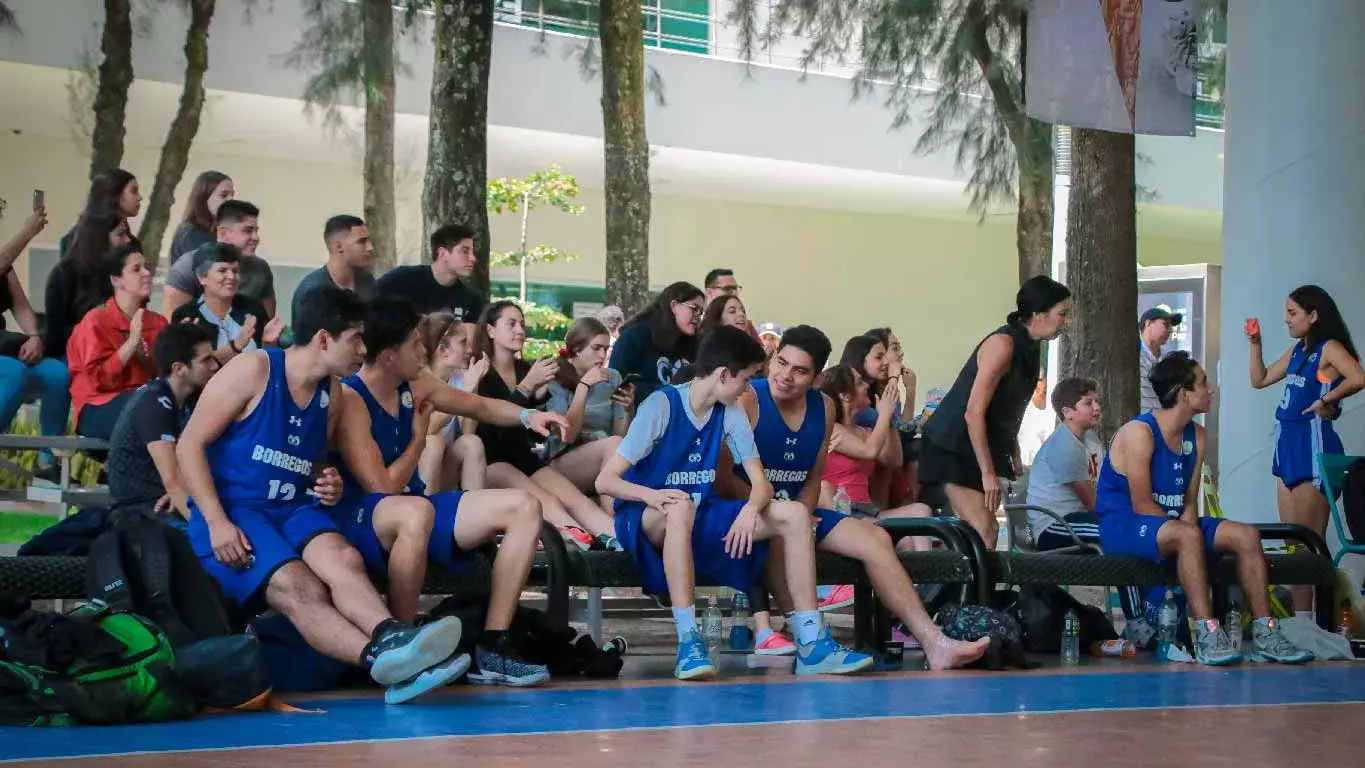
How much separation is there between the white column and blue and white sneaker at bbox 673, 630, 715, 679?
5346mm

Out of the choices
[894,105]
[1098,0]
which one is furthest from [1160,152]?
[1098,0]

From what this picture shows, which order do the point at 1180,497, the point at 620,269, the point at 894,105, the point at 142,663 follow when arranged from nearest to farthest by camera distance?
the point at 142,663, the point at 1180,497, the point at 620,269, the point at 894,105

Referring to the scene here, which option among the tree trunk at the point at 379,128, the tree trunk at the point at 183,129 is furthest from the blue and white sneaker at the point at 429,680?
the tree trunk at the point at 379,128

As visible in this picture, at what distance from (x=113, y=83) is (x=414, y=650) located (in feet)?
31.3

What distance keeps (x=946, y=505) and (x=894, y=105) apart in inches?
341

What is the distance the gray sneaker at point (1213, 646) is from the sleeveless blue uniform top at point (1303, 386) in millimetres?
2120

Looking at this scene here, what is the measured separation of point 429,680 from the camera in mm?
4977

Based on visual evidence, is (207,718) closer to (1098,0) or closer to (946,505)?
(946,505)

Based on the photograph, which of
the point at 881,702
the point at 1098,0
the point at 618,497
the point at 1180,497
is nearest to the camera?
the point at 881,702

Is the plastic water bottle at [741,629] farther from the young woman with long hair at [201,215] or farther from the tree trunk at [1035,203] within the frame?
the tree trunk at [1035,203]

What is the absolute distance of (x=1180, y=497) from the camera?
7.88 m

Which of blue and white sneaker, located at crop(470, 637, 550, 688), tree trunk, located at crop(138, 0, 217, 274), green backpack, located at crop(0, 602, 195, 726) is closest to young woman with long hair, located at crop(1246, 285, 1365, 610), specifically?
blue and white sneaker, located at crop(470, 637, 550, 688)

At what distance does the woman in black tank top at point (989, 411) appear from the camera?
771cm

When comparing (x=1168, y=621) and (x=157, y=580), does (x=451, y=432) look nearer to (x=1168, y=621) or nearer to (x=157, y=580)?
(x=157, y=580)
